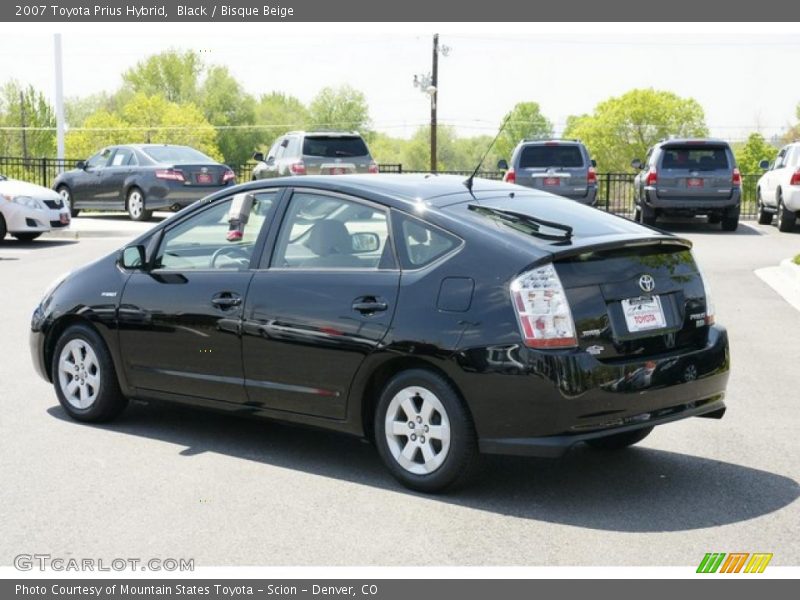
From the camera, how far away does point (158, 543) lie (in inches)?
205

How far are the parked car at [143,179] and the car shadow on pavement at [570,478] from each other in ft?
61.7

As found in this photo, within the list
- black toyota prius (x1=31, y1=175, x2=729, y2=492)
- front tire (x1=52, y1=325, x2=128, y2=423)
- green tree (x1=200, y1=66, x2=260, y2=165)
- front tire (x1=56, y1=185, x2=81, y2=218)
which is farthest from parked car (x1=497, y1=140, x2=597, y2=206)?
green tree (x1=200, y1=66, x2=260, y2=165)

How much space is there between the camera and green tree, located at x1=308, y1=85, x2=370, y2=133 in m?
158

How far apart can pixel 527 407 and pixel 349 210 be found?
5.21 feet

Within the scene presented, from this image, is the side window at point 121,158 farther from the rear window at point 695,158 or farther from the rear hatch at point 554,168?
the rear window at point 695,158

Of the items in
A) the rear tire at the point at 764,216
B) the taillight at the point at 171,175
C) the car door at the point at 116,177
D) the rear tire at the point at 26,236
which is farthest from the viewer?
the rear tire at the point at 764,216

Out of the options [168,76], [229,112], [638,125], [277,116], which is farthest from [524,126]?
[168,76]

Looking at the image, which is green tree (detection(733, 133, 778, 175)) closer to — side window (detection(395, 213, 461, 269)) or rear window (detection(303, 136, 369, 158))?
rear window (detection(303, 136, 369, 158))

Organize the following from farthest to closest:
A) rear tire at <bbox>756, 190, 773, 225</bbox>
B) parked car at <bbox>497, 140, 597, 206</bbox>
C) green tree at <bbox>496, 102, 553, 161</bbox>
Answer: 1. green tree at <bbox>496, 102, 553, 161</bbox>
2. rear tire at <bbox>756, 190, 773, 225</bbox>
3. parked car at <bbox>497, 140, 597, 206</bbox>

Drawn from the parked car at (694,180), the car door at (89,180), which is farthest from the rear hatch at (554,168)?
the car door at (89,180)

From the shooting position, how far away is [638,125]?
15075 cm

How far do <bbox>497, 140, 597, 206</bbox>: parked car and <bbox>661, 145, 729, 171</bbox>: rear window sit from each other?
5.11 feet

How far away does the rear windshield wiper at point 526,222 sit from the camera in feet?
19.6

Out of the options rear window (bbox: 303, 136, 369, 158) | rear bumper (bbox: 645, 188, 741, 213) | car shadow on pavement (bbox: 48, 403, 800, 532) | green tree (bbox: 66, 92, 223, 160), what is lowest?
car shadow on pavement (bbox: 48, 403, 800, 532)
